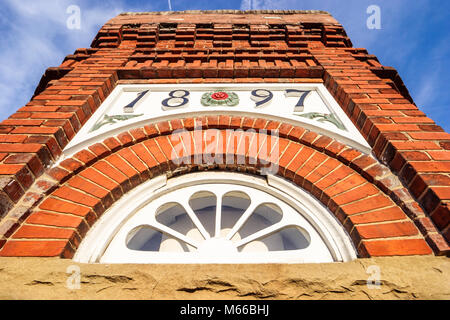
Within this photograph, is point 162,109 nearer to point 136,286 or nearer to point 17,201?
point 17,201

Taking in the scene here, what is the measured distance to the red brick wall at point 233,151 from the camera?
5.29ft

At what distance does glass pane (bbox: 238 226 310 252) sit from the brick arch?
0.95ft

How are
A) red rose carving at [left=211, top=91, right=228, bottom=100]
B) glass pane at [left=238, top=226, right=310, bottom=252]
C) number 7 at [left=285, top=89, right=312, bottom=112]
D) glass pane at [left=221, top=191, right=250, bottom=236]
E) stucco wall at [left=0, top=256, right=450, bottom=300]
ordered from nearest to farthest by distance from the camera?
stucco wall at [left=0, top=256, right=450, bottom=300] < glass pane at [left=238, top=226, right=310, bottom=252] < glass pane at [left=221, top=191, right=250, bottom=236] < number 7 at [left=285, top=89, right=312, bottom=112] < red rose carving at [left=211, top=91, right=228, bottom=100]

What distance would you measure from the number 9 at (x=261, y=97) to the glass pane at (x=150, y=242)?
1530mm

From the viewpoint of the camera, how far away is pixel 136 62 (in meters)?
3.38

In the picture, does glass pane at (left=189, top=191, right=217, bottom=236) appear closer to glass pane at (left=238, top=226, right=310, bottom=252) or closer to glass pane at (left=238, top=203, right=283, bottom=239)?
glass pane at (left=238, top=203, right=283, bottom=239)

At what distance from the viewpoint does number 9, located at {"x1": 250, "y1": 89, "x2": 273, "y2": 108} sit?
274cm

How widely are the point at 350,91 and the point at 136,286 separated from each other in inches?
96.2
